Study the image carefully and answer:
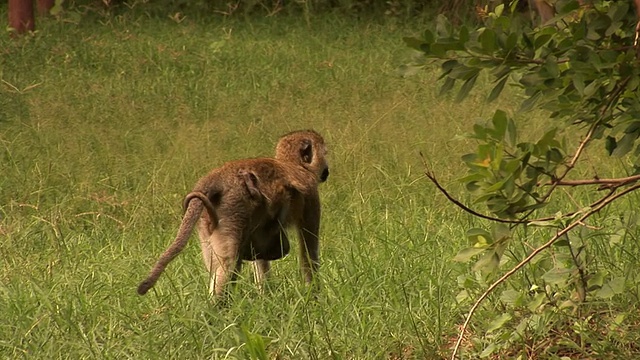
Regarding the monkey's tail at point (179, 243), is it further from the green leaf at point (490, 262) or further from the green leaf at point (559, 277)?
the green leaf at point (559, 277)

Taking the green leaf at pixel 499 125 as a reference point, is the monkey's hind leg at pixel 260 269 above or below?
below

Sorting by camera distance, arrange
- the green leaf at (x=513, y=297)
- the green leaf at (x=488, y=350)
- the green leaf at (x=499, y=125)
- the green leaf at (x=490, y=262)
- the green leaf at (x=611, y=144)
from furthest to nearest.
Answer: the green leaf at (x=611, y=144), the green leaf at (x=513, y=297), the green leaf at (x=488, y=350), the green leaf at (x=490, y=262), the green leaf at (x=499, y=125)

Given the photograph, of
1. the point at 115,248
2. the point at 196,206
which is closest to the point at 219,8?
the point at 115,248

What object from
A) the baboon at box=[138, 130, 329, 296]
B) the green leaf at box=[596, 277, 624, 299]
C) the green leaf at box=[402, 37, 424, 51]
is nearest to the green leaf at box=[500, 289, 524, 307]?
the green leaf at box=[596, 277, 624, 299]

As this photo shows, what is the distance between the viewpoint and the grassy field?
430 centimetres

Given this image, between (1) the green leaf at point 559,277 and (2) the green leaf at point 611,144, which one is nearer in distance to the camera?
(1) the green leaf at point 559,277

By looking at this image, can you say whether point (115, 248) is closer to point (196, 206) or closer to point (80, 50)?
point (196, 206)

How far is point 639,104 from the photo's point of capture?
12.7ft

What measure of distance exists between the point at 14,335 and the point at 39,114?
20.2ft

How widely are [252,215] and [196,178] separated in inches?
117

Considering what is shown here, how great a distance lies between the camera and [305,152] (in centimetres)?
539

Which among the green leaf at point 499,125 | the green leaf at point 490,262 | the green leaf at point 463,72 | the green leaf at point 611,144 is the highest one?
the green leaf at point 463,72

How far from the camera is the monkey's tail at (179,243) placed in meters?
4.18

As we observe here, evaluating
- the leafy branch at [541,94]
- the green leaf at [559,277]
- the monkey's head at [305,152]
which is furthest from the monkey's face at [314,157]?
the green leaf at [559,277]
